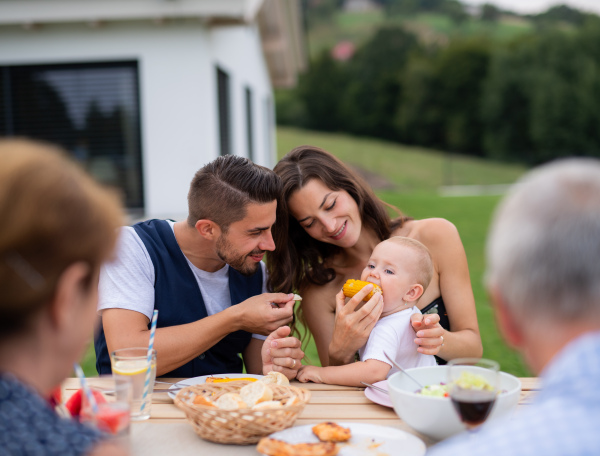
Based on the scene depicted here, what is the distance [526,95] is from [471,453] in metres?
43.8

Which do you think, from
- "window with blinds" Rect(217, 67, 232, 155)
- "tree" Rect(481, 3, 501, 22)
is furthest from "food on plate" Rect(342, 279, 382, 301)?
"tree" Rect(481, 3, 501, 22)

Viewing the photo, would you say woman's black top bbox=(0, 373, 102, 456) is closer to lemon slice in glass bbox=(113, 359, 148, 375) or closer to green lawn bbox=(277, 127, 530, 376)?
lemon slice in glass bbox=(113, 359, 148, 375)

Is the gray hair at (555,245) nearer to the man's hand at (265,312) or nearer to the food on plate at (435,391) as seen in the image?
the food on plate at (435,391)

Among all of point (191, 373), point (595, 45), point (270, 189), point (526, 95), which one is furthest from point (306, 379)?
point (595, 45)

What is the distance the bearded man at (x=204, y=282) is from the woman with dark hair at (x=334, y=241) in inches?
8.0

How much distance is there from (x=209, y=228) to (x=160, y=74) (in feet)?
17.3

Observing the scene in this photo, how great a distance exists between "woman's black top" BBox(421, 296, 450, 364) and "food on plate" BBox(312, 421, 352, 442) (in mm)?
1308

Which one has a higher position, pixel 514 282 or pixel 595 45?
pixel 595 45

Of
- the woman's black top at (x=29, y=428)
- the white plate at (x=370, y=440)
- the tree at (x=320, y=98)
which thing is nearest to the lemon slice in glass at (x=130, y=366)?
the white plate at (x=370, y=440)

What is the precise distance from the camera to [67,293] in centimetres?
103

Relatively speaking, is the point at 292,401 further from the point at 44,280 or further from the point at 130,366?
the point at 44,280

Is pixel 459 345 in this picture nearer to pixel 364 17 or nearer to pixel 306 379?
pixel 306 379

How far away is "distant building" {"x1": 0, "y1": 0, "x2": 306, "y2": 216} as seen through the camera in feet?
23.4

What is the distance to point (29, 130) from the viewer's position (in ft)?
25.5
